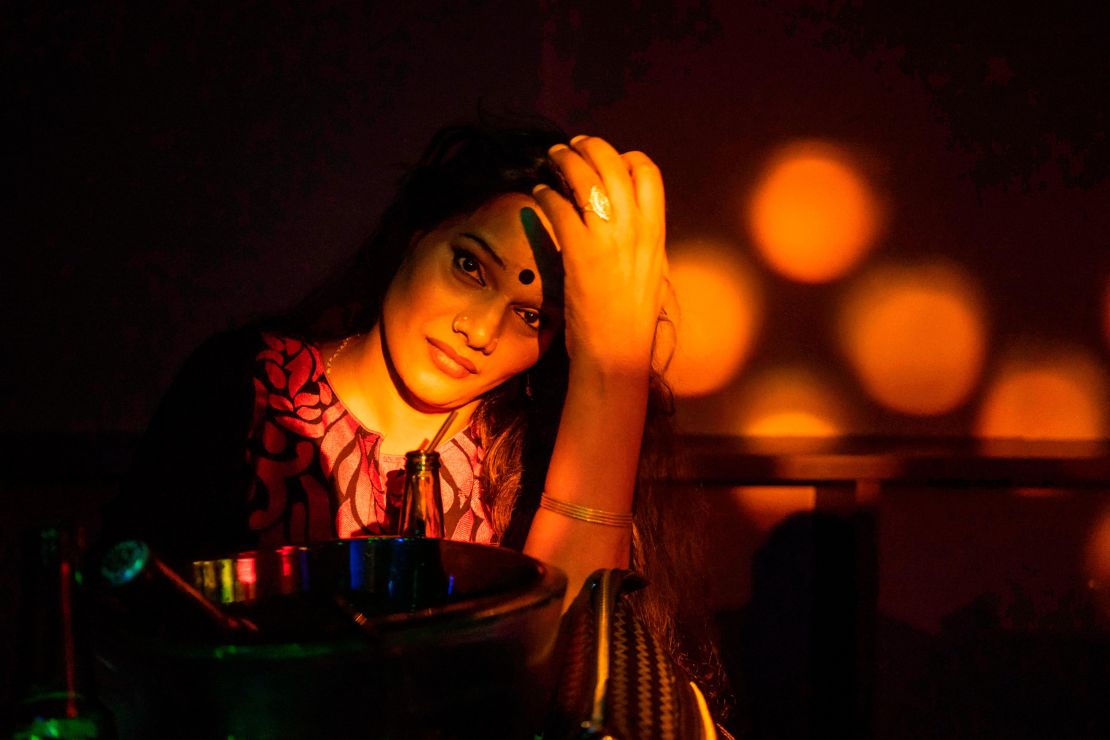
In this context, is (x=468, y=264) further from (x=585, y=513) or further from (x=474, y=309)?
(x=585, y=513)

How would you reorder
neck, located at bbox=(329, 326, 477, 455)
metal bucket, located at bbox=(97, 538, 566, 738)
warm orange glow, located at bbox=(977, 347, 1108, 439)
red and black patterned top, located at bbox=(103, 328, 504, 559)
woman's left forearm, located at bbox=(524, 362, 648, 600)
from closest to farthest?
1. metal bucket, located at bbox=(97, 538, 566, 738)
2. woman's left forearm, located at bbox=(524, 362, 648, 600)
3. red and black patterned top, located at bbox=(103, 328, 504, 559)
4. neck, located at bbox=(329, 326, 477, 455)
5. warm orange glow, located at bbox=(977, 347, 1108, 439)

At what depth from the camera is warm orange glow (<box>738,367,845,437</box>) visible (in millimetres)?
1946

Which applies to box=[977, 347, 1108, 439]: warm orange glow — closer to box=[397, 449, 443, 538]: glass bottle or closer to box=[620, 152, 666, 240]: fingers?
box=[620, 152, 666, 240]: fingers

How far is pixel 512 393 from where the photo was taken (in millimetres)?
1370

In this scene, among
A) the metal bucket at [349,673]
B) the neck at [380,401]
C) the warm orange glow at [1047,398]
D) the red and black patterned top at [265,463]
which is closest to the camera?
the metal bucket at [349,673]

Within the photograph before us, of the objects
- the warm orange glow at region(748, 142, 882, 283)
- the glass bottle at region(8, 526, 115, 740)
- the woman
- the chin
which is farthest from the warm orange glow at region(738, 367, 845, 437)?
the glass bottle at region(8, 526, 115, 740)

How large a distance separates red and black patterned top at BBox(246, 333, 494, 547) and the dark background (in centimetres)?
64

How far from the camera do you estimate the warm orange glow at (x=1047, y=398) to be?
1988 millimetres

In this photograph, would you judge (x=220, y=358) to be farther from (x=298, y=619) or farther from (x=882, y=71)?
(x=882, y=71)

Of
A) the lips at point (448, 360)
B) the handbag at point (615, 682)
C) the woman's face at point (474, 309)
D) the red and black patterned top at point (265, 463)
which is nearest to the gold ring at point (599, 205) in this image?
the woman's face at point (474, 309)

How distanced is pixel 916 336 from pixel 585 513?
4.34 feet

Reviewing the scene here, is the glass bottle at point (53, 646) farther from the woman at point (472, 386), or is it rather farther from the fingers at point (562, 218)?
the fingers at point (562, 218)

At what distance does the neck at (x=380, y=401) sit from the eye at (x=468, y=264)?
21 centimetres

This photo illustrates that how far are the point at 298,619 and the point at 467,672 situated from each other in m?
0.15
